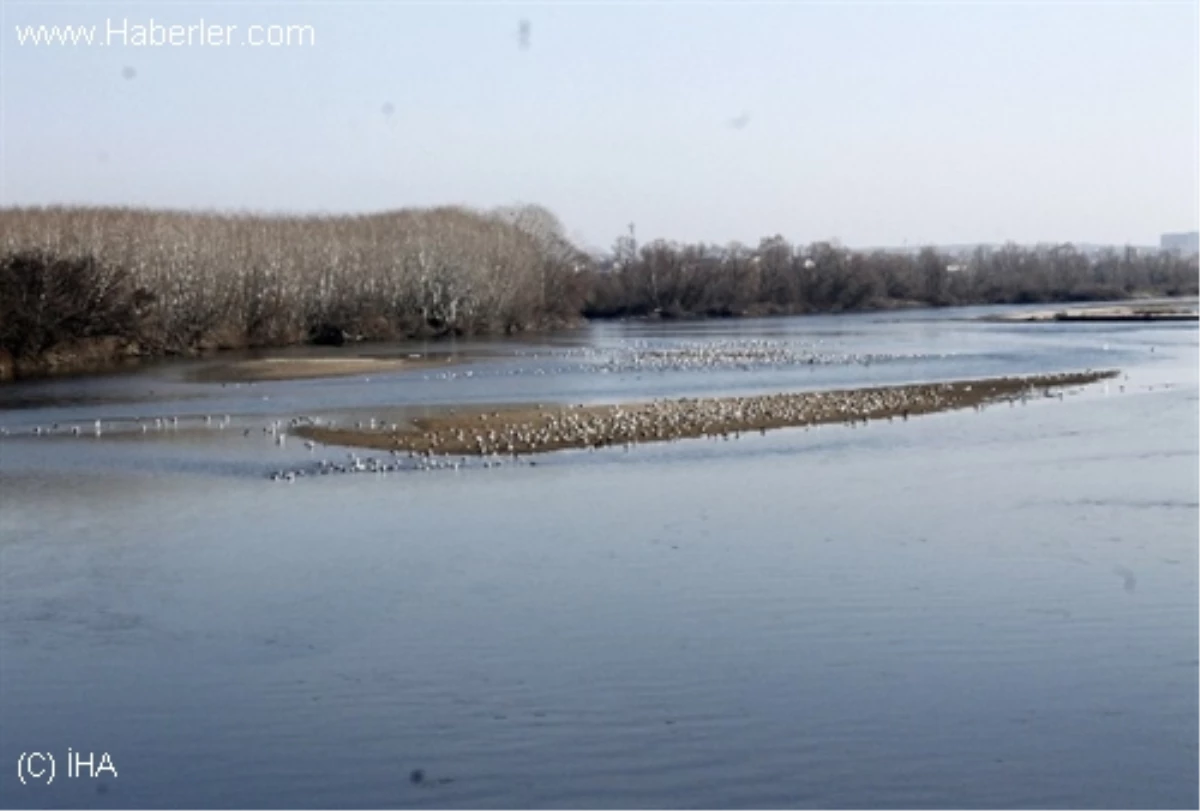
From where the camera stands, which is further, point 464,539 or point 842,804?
point 464,539

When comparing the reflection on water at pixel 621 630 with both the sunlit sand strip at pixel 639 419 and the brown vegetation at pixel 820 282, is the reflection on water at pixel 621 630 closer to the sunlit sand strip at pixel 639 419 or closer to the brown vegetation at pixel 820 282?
the sunlit sand strip at pixel 639 419

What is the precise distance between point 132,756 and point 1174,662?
24.2 ft

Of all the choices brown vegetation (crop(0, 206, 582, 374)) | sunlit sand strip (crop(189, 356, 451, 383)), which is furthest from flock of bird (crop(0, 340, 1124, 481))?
brown vegetation (crop(0, 206, 582, 374))

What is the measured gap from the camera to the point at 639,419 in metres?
29.4

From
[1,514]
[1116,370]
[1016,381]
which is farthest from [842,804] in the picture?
[1116,370]

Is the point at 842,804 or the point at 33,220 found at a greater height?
the point at 33,220

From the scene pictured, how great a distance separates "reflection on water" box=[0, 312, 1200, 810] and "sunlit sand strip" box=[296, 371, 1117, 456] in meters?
2.33

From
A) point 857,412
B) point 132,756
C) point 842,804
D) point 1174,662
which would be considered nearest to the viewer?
point 842,804

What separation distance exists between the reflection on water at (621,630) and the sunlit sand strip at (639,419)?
7.65ft

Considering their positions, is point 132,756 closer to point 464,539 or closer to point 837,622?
point 837,622

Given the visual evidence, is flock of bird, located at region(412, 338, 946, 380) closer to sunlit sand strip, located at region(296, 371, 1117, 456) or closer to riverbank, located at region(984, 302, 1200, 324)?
sunlit sand strip, located at region(296, 371, 1117, 456)

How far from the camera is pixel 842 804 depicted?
30.4 feet

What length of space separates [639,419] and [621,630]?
16349 mm

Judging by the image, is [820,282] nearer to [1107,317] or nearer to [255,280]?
[1107,317]
